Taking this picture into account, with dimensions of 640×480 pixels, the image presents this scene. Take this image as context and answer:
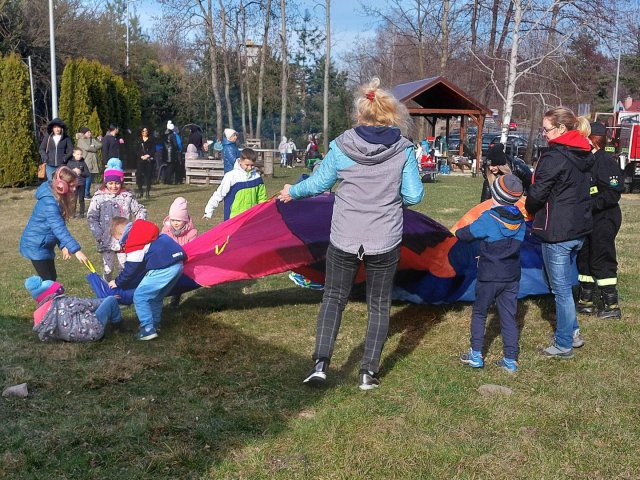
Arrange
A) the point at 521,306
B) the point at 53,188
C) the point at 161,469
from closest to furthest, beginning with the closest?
1. the point at 161,469
2. the point at 53,188
3. the point at 521,306

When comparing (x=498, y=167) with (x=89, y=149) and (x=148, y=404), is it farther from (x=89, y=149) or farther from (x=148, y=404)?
(x=89, y=149)

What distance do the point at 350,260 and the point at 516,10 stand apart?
21.8 meters

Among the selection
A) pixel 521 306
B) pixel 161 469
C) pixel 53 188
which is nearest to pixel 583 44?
pixel 521 306

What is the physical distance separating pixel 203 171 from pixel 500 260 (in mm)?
18451

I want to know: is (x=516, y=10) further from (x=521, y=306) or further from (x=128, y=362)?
(x=128, y=362)

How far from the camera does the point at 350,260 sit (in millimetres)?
4480

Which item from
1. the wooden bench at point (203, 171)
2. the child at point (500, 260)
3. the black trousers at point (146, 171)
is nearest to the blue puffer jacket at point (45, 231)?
the child at point (500, 260)

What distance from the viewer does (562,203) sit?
5227 mm

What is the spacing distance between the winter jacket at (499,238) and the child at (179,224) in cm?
287

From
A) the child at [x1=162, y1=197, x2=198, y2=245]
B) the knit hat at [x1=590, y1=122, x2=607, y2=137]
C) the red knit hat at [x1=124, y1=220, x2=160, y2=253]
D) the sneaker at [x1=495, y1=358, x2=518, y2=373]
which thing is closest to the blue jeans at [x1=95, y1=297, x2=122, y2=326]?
the red knit hat at [x1=124, y1=220, x2=160, y2=253]

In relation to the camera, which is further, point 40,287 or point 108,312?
point 40,287

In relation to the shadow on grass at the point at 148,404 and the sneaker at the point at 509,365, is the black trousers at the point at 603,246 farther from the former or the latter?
the shadow on grass at the point at 148,404

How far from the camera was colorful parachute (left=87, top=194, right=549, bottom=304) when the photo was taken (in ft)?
20.1

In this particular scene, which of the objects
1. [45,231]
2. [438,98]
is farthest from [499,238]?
[438,98]
